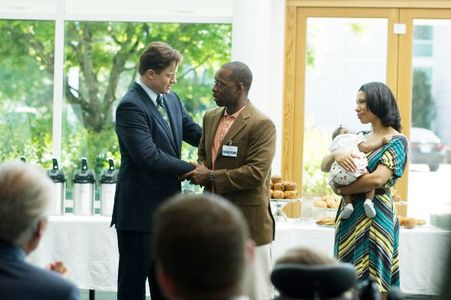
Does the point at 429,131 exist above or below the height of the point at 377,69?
below

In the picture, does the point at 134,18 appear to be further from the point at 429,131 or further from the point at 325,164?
the point at 325,164

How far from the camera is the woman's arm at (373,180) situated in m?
4.69

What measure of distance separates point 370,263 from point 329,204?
1881mm

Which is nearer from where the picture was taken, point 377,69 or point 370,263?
point 370,263

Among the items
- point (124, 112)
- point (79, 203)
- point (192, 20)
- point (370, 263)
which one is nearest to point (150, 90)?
point (124, 112)

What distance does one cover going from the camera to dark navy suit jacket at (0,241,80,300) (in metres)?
2.33

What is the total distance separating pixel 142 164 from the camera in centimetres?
A: 464

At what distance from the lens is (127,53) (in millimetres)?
7969

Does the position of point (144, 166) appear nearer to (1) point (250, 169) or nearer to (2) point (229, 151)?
(2) point (229, 151)

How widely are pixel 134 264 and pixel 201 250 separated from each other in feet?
9.89

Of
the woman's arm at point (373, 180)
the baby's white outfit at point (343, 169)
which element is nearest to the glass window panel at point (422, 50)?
the baby's white outfit at point (343, 169)

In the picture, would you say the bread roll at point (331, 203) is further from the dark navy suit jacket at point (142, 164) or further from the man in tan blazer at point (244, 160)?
the dark navy suit jacket at point (142, 164)

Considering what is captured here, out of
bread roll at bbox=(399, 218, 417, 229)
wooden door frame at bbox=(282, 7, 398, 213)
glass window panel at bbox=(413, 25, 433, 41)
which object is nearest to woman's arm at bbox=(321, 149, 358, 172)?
bread roll at bbox=(399, 218, 417, 229)

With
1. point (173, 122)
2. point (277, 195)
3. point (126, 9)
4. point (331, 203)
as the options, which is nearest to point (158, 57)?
point (173, 122)
